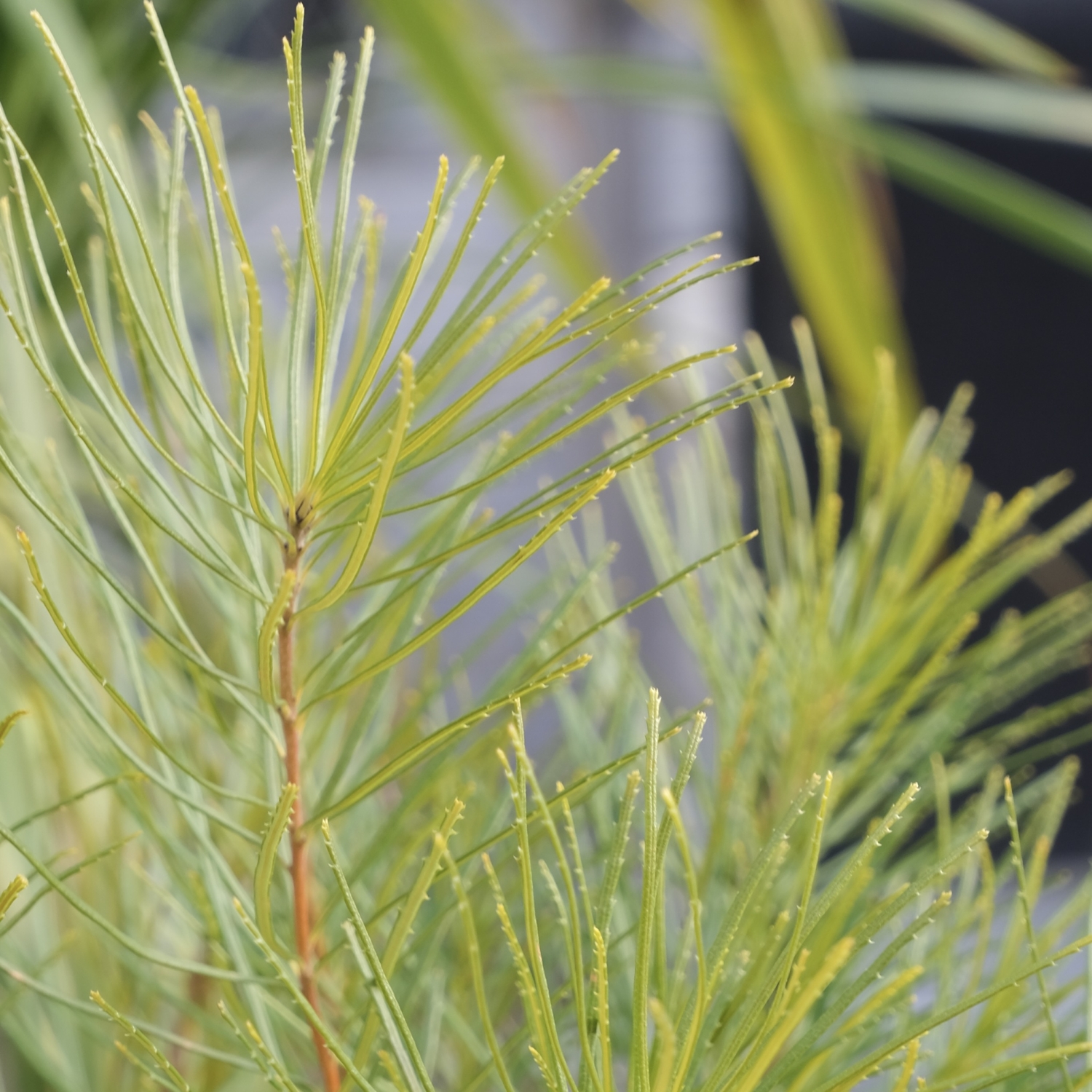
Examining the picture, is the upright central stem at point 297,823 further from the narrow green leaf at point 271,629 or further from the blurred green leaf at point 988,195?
the blurred green leaf at point 988,195

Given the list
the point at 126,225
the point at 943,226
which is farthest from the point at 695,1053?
the point at 943,226

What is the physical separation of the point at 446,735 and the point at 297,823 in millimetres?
23

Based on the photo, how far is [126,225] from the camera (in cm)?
22

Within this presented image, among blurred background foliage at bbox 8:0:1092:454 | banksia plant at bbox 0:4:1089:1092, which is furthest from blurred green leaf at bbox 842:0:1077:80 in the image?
banksia plant at bbox 0:4:1089:1092

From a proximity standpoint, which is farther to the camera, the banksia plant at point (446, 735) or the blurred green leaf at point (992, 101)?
the blurred green leaf at point (992, 101)

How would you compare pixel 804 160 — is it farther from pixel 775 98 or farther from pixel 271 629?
pixel 271 629

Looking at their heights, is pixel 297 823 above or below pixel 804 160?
below

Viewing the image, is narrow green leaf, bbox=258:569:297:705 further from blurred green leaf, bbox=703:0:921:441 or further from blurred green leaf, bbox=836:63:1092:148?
blurred green leaf, bbox=836:63:1092:148

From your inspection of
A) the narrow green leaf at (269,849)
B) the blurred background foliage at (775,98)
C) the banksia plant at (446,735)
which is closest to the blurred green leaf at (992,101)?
the blurred background foliage at (775,98)

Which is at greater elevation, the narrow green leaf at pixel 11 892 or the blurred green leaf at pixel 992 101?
the blurred green leaf at pixel 992 101

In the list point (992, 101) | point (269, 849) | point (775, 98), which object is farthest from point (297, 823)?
point (992, 101)

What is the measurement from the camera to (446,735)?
97mm

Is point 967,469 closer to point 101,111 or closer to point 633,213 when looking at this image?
point 101,111

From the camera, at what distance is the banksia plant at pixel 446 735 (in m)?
0.09
